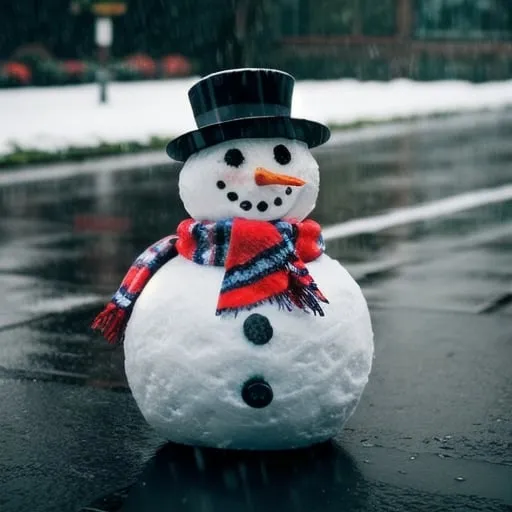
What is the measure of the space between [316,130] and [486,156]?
1438 cm

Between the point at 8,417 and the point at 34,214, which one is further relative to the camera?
the point at 34,214

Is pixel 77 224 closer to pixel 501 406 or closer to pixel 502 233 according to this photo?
pixel 502 233

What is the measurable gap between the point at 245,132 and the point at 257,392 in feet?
3.26

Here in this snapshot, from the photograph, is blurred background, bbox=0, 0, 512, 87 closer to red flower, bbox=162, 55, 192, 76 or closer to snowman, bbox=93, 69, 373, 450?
red flower, bbox=162, 55, 192, 76

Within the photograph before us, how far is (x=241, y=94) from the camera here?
514 cm

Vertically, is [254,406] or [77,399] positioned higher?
[254,406]

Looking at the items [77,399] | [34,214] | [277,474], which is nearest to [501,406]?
[277,474]

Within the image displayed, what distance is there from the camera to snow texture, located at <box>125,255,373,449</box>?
4934 millimetres

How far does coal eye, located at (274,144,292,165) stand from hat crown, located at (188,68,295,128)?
0.15 metres

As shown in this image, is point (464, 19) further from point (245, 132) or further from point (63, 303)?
point (245, 132)

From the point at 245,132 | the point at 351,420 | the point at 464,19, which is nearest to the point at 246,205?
the point at 245,132

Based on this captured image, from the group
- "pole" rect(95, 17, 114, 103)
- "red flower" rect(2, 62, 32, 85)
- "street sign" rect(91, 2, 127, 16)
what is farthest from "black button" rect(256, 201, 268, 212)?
"red flower" rect(2, 62, 32, 85)

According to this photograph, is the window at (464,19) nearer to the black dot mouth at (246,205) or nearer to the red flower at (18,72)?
the red flower at (18,72)

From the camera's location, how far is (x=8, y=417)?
594 cm
